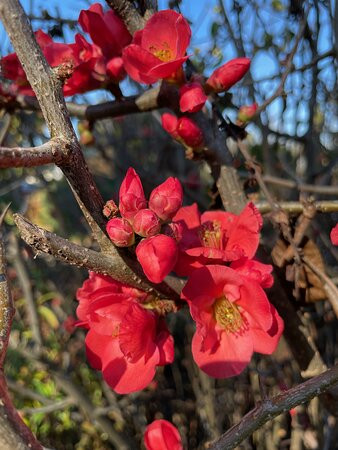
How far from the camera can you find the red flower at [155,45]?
0.75 meters

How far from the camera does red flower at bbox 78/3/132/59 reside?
828 mm

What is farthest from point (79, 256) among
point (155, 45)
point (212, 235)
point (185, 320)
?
point (185, 320)

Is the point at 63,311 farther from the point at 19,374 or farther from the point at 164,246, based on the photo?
the point at 164,246

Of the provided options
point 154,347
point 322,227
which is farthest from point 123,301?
point 322,227

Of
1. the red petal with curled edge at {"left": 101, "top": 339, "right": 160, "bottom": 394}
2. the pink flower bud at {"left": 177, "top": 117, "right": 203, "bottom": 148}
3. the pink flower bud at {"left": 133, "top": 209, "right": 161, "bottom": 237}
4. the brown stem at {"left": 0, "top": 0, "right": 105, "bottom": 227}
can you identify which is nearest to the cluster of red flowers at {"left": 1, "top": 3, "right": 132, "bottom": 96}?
the pink flower bud at {"left": 177, "top": 117, "right": 203, "bottom": 148}

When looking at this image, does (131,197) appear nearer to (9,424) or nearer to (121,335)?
(121,335)

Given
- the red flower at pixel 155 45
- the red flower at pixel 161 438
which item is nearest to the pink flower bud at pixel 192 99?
the red flower at pixel 155 45

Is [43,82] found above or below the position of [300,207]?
above

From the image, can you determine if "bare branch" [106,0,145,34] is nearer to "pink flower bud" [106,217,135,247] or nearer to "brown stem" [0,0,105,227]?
"brown stem" [0,0,105,227]

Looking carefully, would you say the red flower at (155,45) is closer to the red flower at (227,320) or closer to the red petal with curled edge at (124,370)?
the red flower at (227,320)

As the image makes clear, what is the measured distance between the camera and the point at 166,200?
63 cm

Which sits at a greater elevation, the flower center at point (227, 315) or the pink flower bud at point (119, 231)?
the pink flower bud at point (119, 231)

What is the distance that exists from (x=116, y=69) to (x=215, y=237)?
1.18 ft

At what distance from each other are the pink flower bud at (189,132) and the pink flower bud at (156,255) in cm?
29
